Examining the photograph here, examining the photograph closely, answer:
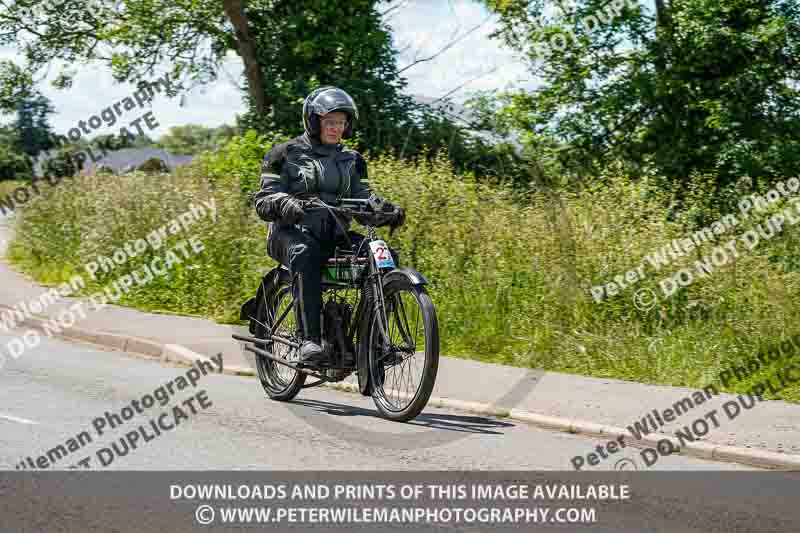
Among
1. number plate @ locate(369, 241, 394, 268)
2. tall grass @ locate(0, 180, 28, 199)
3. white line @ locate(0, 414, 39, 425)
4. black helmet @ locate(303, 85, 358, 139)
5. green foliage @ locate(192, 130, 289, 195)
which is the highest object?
black helmet @ locate(303, 85, 358, 139)

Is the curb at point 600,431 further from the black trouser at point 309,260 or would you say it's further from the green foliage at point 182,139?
the green foliage at point 182,139

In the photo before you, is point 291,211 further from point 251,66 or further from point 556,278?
point 251,66

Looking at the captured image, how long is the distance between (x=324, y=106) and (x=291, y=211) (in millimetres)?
824

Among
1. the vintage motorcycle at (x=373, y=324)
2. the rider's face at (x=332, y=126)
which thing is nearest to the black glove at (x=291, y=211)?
the vintage motorcycle at (x=373, y=324)

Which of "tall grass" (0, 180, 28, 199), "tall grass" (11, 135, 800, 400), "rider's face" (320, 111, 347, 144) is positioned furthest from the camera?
"tall grass" (0, 180, 28, 199)

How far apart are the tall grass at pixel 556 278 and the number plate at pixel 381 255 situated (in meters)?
3.33

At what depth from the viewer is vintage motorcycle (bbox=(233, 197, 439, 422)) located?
7.34m

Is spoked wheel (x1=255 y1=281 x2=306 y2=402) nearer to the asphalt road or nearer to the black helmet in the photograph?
the asphalt road

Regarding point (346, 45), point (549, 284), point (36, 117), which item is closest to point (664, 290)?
point (549, 284)

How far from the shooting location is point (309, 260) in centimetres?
795

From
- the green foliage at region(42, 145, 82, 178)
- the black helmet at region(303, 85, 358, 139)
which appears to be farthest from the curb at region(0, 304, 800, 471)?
the green foliage at region(42, 145, 82, 178)

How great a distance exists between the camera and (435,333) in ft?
23.3

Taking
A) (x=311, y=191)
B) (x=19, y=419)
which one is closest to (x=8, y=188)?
(x=19, y=419)

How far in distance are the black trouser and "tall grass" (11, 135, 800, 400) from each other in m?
3.35
